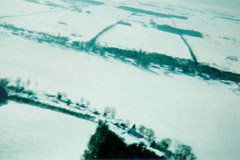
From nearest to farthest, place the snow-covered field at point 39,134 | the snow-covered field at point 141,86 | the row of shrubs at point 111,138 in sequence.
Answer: the row of shrubs at point 111,138
the snow-covered field at point 39,134
the snow-covered field at point 141,86

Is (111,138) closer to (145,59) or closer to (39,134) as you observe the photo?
(39,134)

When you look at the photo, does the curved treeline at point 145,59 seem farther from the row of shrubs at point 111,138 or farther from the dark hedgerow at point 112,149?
the dark hedgerow at point 112,149

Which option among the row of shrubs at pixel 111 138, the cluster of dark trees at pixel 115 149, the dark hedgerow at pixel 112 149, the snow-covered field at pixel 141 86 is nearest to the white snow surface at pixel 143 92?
the snow-covered field at pixel 141 86

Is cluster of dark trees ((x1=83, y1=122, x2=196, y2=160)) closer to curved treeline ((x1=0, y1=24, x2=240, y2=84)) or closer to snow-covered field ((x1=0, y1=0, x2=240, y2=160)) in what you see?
snow-covered field ((x1=0, y1=0, x2=240, y2=160))

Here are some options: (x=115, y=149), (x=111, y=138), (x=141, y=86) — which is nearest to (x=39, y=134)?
(x=111, y=138)

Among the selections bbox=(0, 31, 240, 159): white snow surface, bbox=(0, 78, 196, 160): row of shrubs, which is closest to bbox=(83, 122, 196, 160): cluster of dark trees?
bbox=(0, 78, 196, 160): row of shrubs

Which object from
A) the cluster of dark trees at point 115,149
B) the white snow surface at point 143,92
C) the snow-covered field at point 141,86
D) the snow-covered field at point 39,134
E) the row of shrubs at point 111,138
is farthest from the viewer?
the snow-covered field at point 141,86

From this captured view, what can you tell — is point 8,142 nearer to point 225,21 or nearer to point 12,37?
point 12,37

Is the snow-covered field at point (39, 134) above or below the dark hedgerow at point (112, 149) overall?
below

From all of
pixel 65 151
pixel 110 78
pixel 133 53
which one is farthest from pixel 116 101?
pixel 133 53
